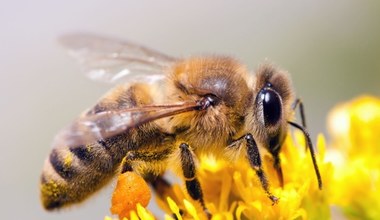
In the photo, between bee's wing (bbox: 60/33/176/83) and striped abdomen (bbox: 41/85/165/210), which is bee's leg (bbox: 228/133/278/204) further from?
bee's wing (bbox: 60/33/176/83)

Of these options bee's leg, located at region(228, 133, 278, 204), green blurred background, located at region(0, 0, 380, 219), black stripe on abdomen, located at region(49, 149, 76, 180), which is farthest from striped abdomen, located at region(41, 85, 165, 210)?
green blurred background, located at region(0, 0, 380, 219)

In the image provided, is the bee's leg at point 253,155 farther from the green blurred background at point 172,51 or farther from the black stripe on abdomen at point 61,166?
the green blurred background at point 172,51

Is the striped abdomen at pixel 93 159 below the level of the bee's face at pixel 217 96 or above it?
below

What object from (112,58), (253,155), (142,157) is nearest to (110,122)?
(142,157)

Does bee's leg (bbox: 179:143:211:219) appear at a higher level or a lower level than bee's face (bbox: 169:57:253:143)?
lower

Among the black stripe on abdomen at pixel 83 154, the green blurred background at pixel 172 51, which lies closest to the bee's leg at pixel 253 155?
the black stripe on abdomen at pixel 83 154

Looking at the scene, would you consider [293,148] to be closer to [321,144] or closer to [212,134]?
[321,144]

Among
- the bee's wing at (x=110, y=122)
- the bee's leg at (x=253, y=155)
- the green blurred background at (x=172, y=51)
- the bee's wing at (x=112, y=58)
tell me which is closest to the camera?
the bee's wing at (x=110, y=122)

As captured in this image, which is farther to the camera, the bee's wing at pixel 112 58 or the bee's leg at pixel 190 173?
the bee's wing at pixel 112 58

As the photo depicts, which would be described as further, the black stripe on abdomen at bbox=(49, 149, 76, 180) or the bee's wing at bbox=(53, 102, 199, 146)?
the black stripe on abdomen at bbox=(49, 149, 76, 180)
